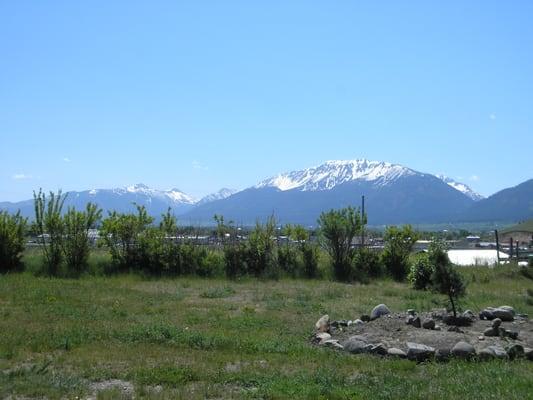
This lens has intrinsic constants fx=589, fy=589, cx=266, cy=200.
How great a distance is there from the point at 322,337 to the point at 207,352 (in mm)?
2433

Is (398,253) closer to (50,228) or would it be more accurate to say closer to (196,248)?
(196,248)

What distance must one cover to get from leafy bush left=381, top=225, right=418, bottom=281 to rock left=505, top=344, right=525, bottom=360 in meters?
14.7

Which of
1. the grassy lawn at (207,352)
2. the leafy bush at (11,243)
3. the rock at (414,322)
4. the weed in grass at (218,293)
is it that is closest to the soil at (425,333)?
the rock at (414,322)

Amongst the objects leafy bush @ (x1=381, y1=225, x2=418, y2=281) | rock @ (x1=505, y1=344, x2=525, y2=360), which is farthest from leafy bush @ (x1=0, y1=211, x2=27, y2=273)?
rock @ (x1=505, y1=344, x2=525, y2=360)

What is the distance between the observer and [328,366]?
355 inches

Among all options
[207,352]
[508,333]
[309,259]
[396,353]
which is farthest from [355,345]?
[309,259]

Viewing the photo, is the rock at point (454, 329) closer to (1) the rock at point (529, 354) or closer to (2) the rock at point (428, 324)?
(2) the rock at point (428, 324)

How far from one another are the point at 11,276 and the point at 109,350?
13043 millimetres

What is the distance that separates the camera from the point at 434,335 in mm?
10828

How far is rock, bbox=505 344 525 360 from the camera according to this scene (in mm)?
9812

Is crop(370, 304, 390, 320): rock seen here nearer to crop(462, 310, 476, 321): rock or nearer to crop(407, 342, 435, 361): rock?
crop(462, 310, 476, 321): rock

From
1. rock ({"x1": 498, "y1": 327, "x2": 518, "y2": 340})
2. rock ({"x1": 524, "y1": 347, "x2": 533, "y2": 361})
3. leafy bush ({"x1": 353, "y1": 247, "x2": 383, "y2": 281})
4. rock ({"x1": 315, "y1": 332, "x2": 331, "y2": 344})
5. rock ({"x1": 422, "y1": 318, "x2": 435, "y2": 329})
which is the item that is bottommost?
rock ({"x1": 524, "y1": 347, "x2": 533, "y2": 361})

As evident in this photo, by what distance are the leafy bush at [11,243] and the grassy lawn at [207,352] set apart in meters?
5.45

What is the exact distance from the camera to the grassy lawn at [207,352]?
24.8 feet
